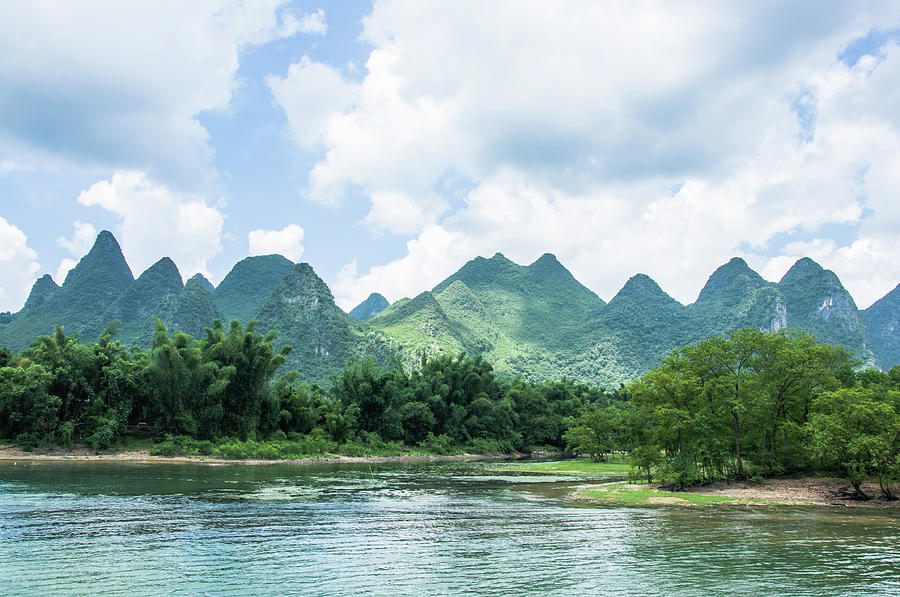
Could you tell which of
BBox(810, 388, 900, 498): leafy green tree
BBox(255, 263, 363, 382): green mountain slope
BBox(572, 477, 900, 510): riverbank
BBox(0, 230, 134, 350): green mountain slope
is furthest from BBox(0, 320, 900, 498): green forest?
BBox(0, 230, 134, 350): green mountain slope

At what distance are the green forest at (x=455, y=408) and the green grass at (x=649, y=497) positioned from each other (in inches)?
102

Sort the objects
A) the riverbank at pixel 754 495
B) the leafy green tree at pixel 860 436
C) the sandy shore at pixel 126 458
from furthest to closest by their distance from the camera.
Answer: the sandy shore at pixel 126 458
the riverbank at pixel 754 495
the leafy green tree at pixel 860 436

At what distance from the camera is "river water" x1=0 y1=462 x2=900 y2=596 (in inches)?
525

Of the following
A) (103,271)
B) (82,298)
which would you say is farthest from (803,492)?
(103,271)

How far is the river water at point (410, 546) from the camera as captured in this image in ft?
43.8

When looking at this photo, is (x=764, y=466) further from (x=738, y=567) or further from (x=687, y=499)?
(x=738, y=567)

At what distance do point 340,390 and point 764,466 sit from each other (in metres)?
50.9

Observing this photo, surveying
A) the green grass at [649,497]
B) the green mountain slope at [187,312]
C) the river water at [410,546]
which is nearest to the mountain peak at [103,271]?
the green mountain slope at [187,312]

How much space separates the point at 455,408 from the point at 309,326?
83.4 meters

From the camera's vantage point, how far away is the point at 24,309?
175 metres

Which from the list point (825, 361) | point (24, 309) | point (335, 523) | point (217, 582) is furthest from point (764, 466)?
point (24, 309)

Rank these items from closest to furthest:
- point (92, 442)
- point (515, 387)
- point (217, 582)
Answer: point (217, 582)
point (92, 442)
point (515, 387)

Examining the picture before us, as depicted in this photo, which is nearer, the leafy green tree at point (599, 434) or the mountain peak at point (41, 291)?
the leafy green tree at point (599, 434)

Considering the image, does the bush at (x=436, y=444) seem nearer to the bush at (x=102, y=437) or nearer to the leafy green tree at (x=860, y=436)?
the bush at (x=102, y=437)
